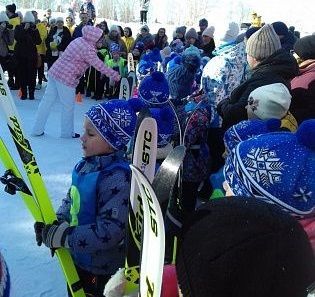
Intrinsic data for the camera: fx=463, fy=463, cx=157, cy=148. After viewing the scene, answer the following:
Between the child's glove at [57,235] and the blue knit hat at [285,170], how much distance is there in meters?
0.86

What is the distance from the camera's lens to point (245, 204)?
0.93m

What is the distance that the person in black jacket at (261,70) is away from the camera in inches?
126

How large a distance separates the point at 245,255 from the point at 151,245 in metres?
0.19

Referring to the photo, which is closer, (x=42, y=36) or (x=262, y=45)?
(x=262, y=45)

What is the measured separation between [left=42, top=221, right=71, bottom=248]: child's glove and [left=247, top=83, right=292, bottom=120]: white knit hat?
1246mm

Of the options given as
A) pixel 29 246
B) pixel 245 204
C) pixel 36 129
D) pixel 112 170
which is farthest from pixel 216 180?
pixel 36 129

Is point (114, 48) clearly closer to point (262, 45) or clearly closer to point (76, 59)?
point (76, 59)

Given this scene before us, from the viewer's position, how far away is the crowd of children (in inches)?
33.9

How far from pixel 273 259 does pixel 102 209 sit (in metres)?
1.10

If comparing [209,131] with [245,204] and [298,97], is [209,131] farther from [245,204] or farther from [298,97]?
[245,204]

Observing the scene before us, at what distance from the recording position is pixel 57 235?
1944 millimetres

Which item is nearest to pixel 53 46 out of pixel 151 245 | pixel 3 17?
pixel 3 17

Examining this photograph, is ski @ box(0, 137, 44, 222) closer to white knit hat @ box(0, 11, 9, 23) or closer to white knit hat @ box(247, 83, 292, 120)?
white knit hat @ box(247, 83, 292, 120)

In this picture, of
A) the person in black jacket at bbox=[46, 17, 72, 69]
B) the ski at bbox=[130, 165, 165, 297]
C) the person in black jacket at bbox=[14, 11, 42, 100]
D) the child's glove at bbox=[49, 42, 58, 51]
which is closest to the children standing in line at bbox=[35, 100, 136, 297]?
the ski at bbox=[130, 165, 165, 297]
